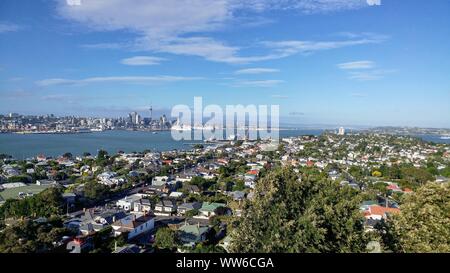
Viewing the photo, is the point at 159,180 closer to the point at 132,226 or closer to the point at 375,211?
the point at 132,226

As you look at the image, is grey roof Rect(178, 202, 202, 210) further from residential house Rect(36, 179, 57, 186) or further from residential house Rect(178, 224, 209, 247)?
residential house Rect(36, 179, 57, 186)

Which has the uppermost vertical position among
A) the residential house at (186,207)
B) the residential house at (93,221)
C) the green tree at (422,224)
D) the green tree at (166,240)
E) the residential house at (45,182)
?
the green tree at (422,224)

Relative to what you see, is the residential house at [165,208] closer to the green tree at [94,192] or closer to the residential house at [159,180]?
the green tree at [94,192]

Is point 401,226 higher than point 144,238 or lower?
higher

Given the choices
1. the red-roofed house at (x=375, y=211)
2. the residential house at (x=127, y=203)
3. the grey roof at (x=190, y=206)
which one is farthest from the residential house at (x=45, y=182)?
the red-roofed house at (x=375, y=211)
